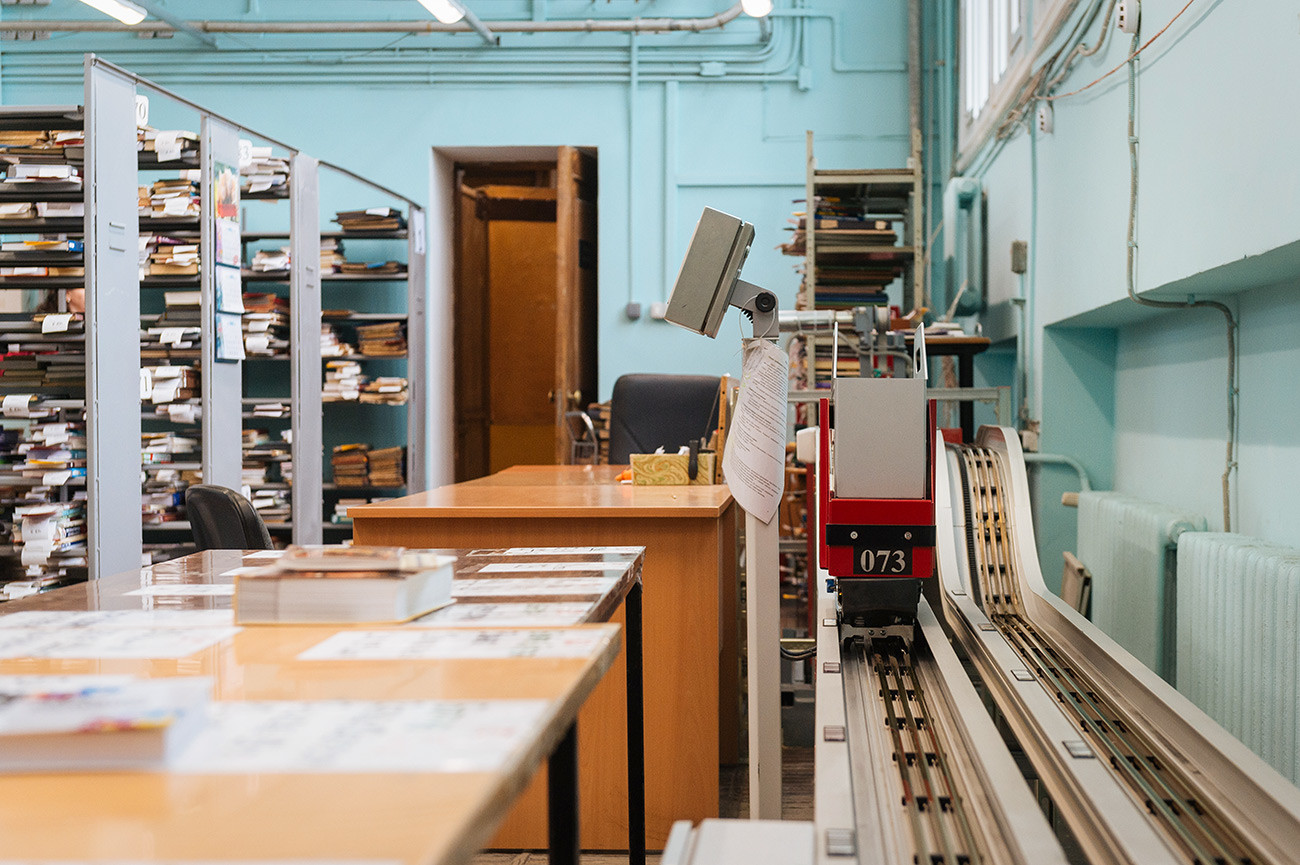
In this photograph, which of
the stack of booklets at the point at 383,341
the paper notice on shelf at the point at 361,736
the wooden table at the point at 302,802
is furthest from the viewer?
the stack of booklets at the point at 383,341

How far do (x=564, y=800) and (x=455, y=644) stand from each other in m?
0.23

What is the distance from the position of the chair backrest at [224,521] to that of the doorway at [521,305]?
162 inches

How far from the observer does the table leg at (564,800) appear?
1.21 meters

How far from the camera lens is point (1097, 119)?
3539 mm

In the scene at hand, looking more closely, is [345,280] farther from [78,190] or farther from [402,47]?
[78,190]

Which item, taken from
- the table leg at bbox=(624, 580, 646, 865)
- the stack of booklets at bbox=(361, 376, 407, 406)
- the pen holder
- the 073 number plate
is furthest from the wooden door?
the table leg at bbox=(624, 580, 646, 865)

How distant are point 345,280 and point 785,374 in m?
5.18

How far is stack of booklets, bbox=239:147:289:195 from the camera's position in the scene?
6055 millimetres

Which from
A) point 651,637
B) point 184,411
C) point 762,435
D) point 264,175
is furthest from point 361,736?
point 264,175

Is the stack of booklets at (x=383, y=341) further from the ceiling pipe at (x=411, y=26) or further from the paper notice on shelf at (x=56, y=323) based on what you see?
the paper notice on shelf at (x=56, y=323)

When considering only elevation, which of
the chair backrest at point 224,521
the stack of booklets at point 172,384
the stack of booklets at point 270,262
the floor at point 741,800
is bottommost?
the floor at point 741,800

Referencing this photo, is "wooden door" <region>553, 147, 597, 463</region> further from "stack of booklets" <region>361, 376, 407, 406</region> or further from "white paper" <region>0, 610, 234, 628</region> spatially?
"white paper" <region>0, 610, 234, 628</region>

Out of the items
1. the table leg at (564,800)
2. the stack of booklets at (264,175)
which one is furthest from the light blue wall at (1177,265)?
the stack of booklets at (264,175)

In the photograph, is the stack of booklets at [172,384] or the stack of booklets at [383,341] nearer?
the stack of booklets at [172,384]
